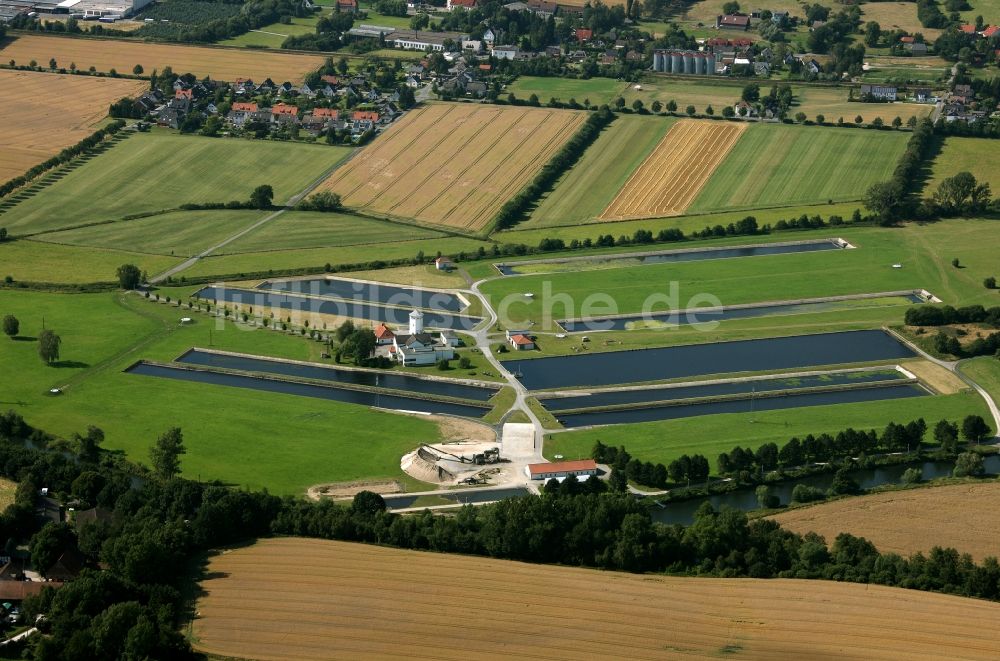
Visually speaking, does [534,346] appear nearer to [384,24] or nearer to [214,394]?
[214,394]

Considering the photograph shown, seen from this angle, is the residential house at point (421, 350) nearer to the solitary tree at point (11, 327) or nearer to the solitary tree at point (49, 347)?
the solitary tree at point (49, 347)

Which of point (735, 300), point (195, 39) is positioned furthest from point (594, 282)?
point (195, 39)

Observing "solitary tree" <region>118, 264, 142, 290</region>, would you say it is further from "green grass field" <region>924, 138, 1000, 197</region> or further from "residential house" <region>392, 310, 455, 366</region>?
"green grass field" <region>924, 138, 1000, 197</region>

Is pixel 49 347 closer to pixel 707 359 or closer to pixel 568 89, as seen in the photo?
pixel 707 359

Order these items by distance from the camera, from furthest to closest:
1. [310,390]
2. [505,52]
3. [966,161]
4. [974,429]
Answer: [505,52], [966,161], [310,390], [974,429]

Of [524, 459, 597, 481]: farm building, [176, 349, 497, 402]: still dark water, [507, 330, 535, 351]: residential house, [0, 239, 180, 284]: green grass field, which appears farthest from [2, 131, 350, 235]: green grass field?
[524, 459, 597, 481]: farm building

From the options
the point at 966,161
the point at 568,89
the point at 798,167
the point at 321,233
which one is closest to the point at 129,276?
the point at 321,233
